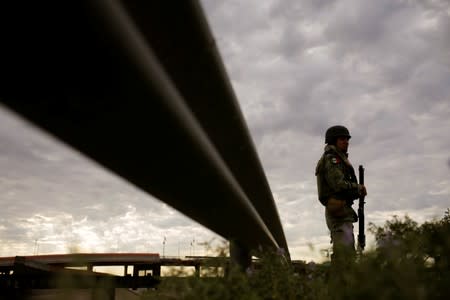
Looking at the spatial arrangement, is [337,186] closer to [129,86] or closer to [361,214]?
[361,214]

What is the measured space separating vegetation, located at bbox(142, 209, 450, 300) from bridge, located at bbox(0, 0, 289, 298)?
0.60 m

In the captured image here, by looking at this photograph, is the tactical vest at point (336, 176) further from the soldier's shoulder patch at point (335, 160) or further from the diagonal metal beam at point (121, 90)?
the diagonal metal beam at point (121, 90)

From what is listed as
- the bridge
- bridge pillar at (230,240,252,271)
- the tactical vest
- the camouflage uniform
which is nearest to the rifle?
the tactical vest

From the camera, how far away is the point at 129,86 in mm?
1734

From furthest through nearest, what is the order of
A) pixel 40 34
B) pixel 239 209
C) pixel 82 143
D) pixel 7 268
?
pixel 7 268, pixel 239 209, pixel 82 143, pixel 40 34

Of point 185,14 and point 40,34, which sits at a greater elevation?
point 185,14

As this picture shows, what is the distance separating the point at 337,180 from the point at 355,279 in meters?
4.68

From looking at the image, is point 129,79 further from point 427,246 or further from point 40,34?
point 427,246

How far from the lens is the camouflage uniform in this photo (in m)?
6.92

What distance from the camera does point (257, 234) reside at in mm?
6918

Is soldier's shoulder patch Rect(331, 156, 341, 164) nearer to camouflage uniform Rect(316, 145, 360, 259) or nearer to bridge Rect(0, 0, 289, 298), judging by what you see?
camouflage uniform Rect(316, 145, 360, 259)

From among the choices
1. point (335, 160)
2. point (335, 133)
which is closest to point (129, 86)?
point (335, 160)

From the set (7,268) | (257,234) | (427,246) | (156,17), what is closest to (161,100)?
(156,17)

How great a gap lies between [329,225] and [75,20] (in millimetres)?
6244
